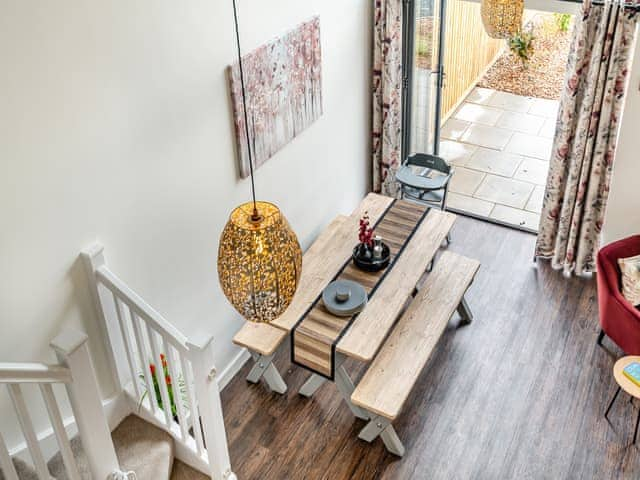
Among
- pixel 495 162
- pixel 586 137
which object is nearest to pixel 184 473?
pixel 586 137

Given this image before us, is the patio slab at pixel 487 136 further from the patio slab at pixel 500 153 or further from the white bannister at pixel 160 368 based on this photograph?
the white bannister at pixel 160 368

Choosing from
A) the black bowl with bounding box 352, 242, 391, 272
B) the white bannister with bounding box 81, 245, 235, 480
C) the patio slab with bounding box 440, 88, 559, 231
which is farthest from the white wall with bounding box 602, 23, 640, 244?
the white bannister with bounding box 81, 245, 235, 480

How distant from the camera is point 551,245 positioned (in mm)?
6609

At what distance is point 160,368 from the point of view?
13.3 ft

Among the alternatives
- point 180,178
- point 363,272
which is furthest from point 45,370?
point 363,272

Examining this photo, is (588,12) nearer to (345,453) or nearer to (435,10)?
(435,10)

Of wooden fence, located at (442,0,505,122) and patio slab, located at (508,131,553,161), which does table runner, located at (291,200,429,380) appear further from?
wooden fence, located at (442,0,505,122)

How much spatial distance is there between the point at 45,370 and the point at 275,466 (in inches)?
96.5

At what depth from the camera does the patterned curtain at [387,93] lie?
6340 millimetres

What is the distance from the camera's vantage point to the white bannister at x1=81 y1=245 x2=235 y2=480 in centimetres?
379

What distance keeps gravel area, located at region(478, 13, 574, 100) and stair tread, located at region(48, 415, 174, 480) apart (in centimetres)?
669

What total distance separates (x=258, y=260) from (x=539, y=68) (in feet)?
26.0

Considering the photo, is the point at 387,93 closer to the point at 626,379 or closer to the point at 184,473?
the point at 626,379

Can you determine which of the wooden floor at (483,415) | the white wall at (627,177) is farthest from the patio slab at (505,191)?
the wooden floor at (483,415)
